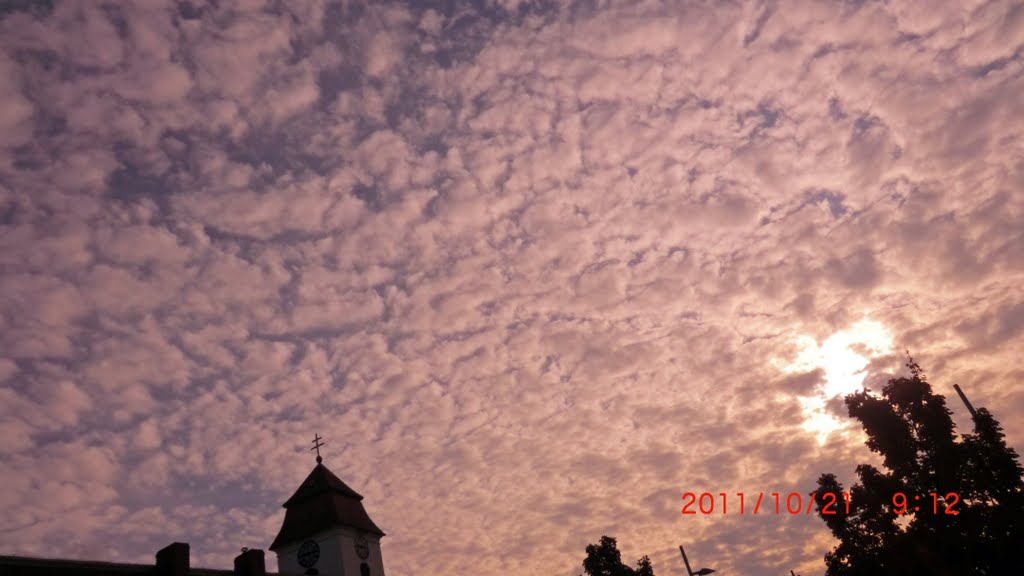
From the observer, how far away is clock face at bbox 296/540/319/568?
44.9 m

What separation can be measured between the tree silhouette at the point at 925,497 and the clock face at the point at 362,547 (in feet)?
92.2

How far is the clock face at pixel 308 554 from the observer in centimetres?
4493

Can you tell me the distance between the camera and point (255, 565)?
37.5m

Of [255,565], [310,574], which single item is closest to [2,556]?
[255,565]

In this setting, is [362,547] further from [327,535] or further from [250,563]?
[250,563]

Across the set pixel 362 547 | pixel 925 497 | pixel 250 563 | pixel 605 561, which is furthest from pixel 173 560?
pixel 925 497

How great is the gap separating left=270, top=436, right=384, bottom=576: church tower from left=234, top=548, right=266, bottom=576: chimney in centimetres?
539

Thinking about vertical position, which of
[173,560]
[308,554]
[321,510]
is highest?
[321,510]

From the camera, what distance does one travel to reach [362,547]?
4659 centimetres

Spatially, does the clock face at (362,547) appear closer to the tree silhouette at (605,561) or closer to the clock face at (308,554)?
the clock face at (308,554)

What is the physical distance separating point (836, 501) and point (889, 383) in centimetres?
709

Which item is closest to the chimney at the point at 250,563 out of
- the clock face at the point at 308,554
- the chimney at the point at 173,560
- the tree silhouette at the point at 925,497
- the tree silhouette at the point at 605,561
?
the chimney at the point at 173,560

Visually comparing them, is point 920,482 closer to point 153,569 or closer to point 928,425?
point 928,425

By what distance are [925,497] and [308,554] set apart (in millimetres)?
35731
